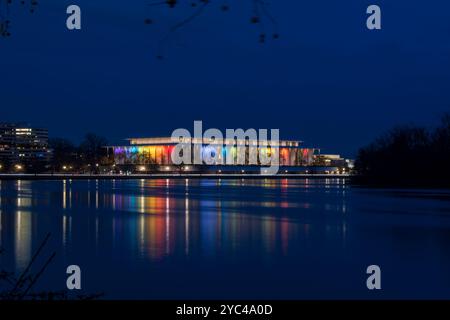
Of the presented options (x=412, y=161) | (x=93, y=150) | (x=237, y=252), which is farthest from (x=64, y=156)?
(x=237, y=252)

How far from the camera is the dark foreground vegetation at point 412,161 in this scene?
73812 millimetres

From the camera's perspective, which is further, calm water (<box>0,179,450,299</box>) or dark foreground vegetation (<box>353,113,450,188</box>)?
dark foreground vegetation (<box>353,113,450,188</box>)

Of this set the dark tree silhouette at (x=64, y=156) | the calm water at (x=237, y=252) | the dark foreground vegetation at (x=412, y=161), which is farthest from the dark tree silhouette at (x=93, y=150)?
the calm water at (x=237, y=252)

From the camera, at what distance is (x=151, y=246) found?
20125 millimetres

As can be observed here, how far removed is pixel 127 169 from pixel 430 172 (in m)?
116

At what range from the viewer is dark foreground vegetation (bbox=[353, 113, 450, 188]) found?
Result: 7381 cm

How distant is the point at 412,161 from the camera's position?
253 feet

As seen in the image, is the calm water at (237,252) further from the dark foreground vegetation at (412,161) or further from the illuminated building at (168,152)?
the illuminated building at (168,152)

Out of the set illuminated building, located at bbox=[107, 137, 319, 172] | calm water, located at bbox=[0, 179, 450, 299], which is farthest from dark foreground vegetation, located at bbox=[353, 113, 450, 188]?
illuminated building, located at bbox=[107, 137, 319, 172]

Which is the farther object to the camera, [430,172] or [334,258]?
[430,172]

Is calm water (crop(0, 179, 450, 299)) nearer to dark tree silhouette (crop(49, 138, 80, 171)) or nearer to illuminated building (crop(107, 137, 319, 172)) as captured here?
dark tree silhouette (crop(49, 138, 80, 171))
